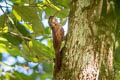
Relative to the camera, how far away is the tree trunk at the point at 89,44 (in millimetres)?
1077

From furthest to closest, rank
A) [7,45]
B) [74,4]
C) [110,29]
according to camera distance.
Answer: [7,45]
[74,4]
[110,29]

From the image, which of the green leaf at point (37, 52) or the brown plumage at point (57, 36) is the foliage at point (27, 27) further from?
the brown plumage at point (57, 36)

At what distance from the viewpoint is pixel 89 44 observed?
112cm

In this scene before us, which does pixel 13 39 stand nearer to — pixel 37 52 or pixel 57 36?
pixel 37 52

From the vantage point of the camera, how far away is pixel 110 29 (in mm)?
1194

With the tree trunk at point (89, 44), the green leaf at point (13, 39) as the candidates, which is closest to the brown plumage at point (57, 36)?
the tree trunk at point (89, 44)

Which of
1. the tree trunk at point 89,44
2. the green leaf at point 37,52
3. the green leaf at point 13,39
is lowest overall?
the tree trunk at point 89,44

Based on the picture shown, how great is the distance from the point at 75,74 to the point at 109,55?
0.19 meters

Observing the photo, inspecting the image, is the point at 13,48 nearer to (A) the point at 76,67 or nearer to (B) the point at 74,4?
(B) the point at 74,4

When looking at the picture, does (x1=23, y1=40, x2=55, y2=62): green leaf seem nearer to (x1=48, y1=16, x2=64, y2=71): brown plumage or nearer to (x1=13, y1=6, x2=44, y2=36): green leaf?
(x1=13, y1=6, x2=44, y2=36): green leaf

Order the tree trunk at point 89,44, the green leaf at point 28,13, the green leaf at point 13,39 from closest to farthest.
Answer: the tree trunk at point 89,44, the green leaf at point 28,13, the green leaf at point 13,39

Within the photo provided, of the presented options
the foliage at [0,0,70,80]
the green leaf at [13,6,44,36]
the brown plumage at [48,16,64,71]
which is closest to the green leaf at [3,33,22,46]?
the foliage at [0,0,70,80]

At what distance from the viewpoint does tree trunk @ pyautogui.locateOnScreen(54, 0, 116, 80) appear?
42.4 inches

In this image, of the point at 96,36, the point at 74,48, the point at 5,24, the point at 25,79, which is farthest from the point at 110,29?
the point at 25,79
